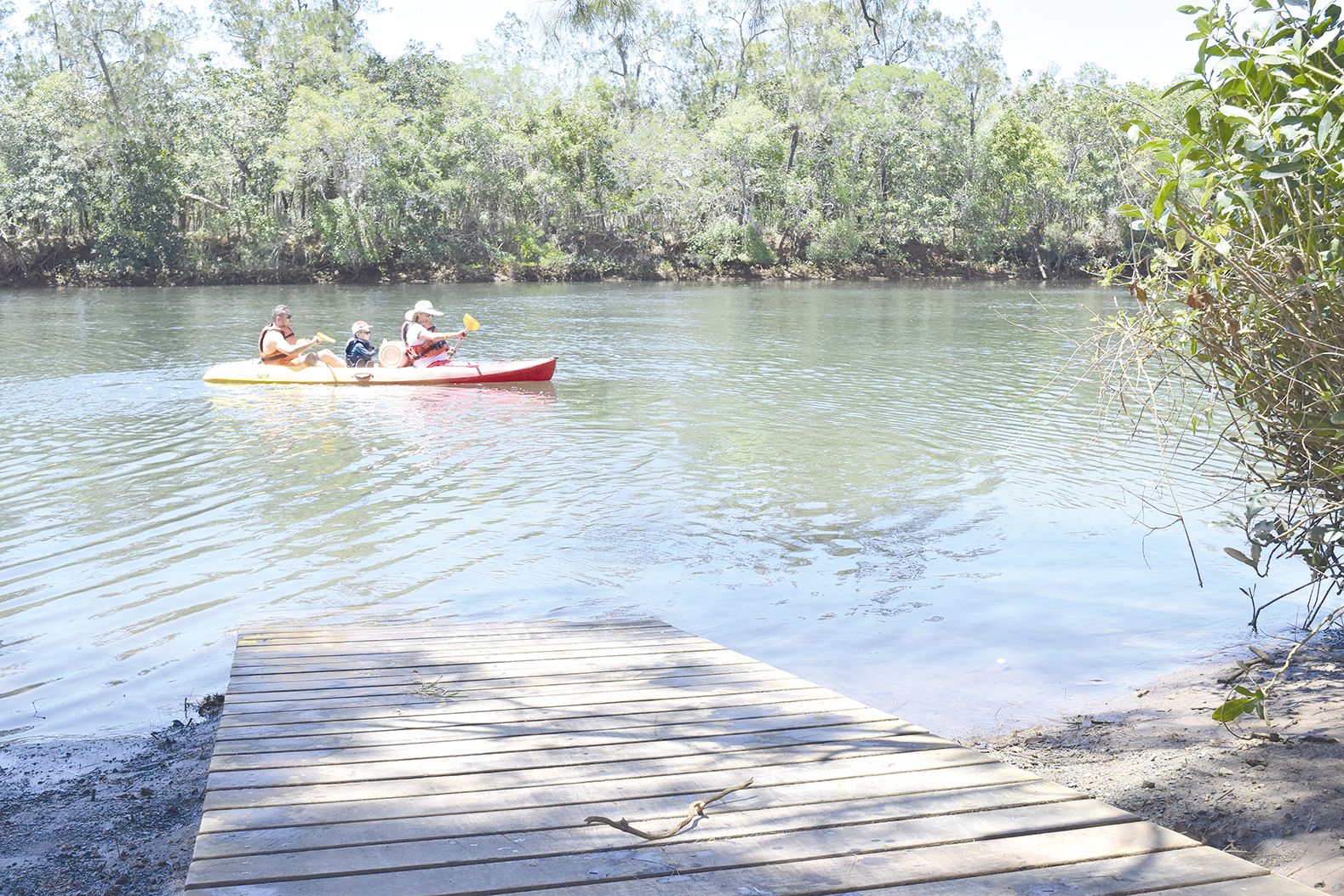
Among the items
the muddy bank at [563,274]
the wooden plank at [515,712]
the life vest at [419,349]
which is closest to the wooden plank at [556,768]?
the wooden plank at [515,712]

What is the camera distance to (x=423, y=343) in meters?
14.9

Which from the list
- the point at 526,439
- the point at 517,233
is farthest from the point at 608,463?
the point at 517,233

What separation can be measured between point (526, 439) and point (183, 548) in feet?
14.7

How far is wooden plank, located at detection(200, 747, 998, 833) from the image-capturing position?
2.76m

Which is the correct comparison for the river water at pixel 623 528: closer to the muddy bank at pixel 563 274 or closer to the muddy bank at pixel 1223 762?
the muddy bank at pixel 1223 762

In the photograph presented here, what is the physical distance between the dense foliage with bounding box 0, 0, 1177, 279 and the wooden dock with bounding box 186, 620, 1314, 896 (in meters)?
36.8

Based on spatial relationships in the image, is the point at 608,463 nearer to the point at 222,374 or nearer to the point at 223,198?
the point at 222,374

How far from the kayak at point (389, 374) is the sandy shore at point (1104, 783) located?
10253mm

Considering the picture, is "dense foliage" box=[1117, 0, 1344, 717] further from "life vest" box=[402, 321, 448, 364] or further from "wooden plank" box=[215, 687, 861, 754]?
"life vest" box=[402, 321, 448, 364]

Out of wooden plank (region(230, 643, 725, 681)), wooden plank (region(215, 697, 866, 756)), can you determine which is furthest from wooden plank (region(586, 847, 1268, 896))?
wooden plank (region(230, 643, 725, 681))

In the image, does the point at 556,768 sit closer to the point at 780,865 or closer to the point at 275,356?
the point at 780,865

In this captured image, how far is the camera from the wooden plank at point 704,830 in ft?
8.16

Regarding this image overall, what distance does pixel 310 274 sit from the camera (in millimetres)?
39750

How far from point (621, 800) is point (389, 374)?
1235cm
